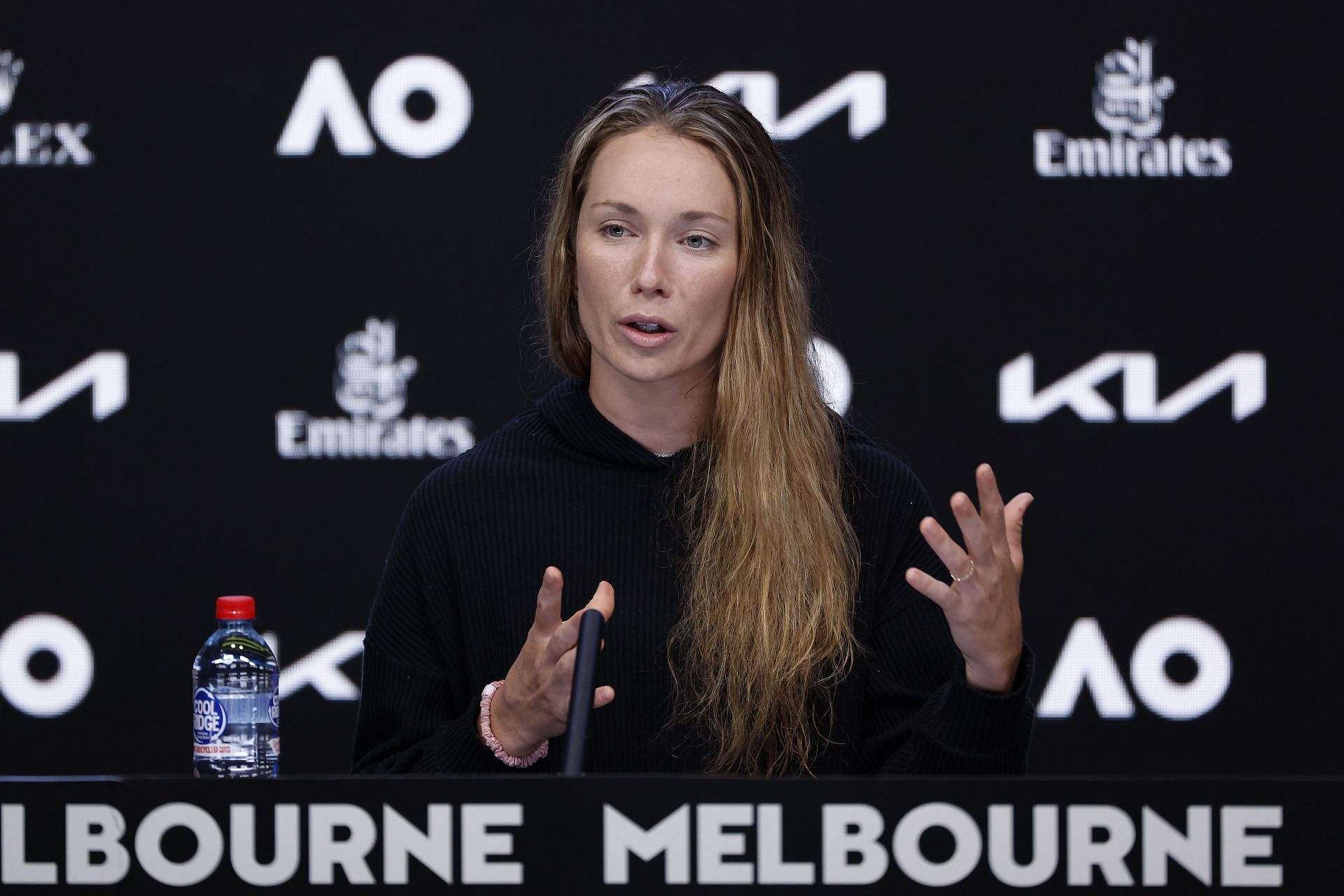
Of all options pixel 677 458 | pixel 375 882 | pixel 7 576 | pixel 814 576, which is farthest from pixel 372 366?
pixel 375 882

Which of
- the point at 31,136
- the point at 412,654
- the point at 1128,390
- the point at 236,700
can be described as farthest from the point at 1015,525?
the point at 31,136

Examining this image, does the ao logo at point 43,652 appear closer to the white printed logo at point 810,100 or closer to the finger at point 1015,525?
the white printed logo at point 810,100

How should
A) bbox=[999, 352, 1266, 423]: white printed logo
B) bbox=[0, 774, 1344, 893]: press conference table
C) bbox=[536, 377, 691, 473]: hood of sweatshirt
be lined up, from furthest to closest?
bbox=[999, 352, 1266, 423]: white printed logo, bbox=[536, 377, 691, 473]: hood of sweatshirt, bbox=[0, 774, 1344, 893]: press conference table

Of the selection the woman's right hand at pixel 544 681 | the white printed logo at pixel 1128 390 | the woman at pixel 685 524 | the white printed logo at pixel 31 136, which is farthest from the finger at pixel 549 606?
the white printed logo at pixel 31 136

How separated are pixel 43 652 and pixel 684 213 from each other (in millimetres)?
1662

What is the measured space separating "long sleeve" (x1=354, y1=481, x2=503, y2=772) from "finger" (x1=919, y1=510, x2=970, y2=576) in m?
0.52

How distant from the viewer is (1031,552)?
99.3 inches

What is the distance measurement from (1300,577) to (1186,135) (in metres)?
0.79

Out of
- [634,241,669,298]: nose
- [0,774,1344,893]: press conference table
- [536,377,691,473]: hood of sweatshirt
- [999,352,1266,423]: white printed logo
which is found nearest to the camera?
[0,774,1344,893]: press conference table

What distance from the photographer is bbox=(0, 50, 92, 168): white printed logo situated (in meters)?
2.55

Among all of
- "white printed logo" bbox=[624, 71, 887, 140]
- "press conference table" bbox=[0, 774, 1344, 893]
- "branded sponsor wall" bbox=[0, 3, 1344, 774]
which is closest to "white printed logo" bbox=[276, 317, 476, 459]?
"branded sponsor wall" bbox=[0, 3, 1344, 774]

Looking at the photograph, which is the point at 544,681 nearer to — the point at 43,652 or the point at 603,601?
the point at 603,601

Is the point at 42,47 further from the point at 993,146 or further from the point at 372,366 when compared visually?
the point at 993,146

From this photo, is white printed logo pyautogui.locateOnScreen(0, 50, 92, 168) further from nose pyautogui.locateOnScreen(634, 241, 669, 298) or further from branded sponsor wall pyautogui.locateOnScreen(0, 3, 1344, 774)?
nose pyautogui.locateOnScreen(634, 241, 669, 298)
